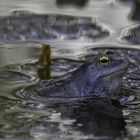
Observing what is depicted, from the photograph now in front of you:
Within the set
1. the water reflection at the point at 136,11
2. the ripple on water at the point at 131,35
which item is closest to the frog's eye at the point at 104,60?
the ripple on water at the point at 131,35

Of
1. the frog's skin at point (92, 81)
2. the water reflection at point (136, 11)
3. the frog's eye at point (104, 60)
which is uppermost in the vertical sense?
the water reflection at point (136, 11)

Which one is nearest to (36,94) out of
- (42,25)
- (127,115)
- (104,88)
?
(104,88)

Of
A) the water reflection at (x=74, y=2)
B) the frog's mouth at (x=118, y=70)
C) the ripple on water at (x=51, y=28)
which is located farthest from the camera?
the water reflection at (x=74, y=2)

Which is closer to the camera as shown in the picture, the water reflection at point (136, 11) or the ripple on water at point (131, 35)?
the ripple on water at point (131, 35)

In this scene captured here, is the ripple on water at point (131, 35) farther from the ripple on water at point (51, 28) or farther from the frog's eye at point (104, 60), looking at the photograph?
the frog's eye at point (104, 60)

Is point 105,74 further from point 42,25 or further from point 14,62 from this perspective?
point 42,25

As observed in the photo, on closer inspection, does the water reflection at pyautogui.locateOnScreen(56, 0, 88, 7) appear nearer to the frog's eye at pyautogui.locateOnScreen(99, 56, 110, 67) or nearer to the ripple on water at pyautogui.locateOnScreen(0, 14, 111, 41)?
the ripple on water at pyautogui.locateOnScreen(0, 14, 111, 41)

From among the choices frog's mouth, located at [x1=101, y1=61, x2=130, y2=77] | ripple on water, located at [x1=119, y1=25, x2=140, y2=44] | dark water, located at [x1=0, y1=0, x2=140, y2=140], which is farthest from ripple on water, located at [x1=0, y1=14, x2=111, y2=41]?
frog's mouth, located at [x1=101, y1=61, x2=130, y2=77]
